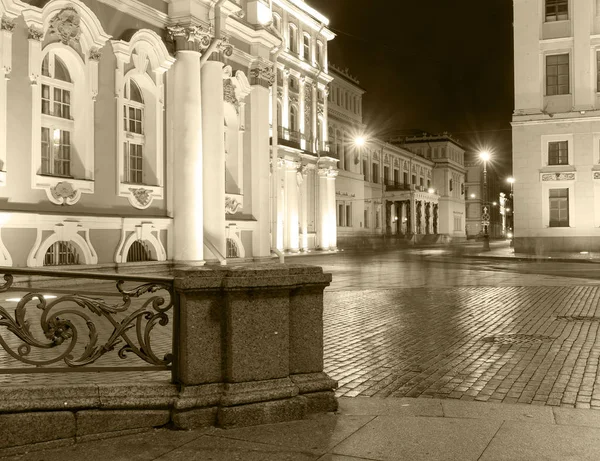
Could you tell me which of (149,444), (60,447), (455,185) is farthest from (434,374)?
(455,185)

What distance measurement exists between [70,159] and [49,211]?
210 cm

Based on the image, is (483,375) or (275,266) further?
(483,375)

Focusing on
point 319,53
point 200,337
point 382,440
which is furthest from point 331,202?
point 382,440

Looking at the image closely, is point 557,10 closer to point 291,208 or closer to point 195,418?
point 291,208

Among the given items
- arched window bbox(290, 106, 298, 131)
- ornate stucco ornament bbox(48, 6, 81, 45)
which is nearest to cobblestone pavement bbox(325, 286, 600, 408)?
ornate stucco ornament bbox(48, 6, 81, 45)

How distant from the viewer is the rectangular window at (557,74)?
127ft

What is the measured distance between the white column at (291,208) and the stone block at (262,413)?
38.6 meters

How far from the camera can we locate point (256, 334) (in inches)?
205

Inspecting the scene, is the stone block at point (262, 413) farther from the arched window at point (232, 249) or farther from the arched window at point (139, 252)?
the arched window at point (232, 249)

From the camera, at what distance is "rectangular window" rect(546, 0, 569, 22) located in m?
38.7

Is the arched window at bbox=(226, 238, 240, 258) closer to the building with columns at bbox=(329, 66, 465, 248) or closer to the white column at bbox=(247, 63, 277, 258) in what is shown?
the white column at bbox=(247, 63, 277, 258)

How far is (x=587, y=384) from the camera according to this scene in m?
6.80

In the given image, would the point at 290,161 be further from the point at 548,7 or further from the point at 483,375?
the point at 483,375

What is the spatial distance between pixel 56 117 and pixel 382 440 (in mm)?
17616
